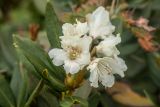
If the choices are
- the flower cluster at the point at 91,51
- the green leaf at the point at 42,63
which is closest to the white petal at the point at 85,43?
the flower cluster at the point at 91,51

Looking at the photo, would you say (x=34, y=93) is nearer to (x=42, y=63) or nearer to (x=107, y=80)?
(x=42, y=63)

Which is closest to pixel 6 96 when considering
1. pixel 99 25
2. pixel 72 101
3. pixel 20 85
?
pixel 20 85

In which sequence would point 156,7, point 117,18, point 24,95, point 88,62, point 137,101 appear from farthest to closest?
point 156,7, point 137,101, point 117,18, point 24,95, point 88,62

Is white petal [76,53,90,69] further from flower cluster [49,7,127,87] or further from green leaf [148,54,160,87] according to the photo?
green leaf [148,54,160,87]

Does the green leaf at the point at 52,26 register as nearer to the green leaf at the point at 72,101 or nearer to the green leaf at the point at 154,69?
the green leaf at the point at 72,101

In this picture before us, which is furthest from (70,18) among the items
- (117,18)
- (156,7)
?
(156,7)

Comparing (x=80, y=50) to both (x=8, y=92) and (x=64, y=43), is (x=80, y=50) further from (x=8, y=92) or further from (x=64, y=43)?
(x=8, y=92)
